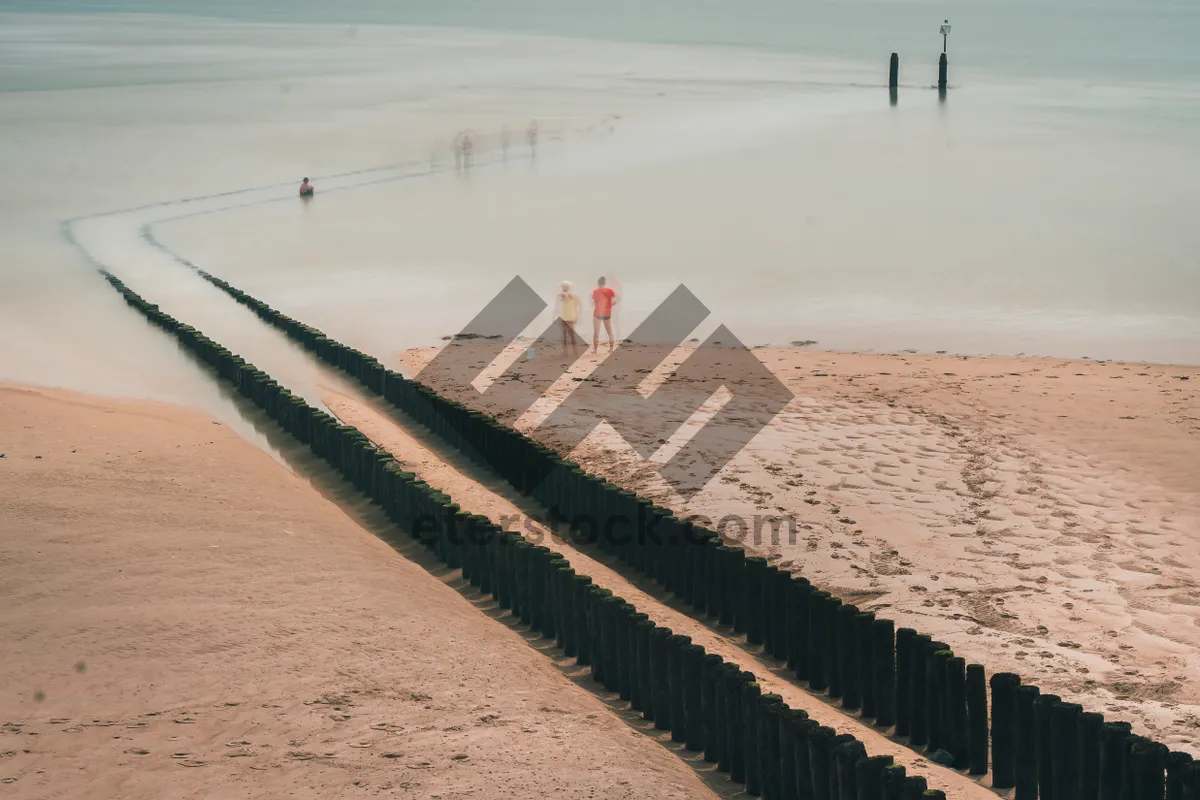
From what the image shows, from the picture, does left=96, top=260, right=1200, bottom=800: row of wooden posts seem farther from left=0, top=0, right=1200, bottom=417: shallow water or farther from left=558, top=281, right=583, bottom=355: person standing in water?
left=0, top=0, right=1200, bottom=417: shallow water

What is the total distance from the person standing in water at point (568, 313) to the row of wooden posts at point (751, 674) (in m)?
5.49

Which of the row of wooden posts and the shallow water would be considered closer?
the row of wooden posts

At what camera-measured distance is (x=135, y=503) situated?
1280cm

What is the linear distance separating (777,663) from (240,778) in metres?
4.70

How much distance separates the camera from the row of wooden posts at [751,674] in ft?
27.2

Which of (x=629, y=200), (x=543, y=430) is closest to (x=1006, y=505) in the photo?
(x=543, y=430)

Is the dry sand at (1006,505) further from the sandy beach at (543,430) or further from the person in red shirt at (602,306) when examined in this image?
the person in red shirt at (602,306)

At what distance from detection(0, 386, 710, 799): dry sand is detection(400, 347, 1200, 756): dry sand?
3.37m

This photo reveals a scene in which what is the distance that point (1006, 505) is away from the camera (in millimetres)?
14148

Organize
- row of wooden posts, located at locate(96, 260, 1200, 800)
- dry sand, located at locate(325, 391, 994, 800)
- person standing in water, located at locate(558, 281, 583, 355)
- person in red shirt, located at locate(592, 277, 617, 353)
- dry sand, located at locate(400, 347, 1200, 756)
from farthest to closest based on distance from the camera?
person in red shirt, located at locate(592, 277, 617, 353) → person standing in water, located at locate(558, 281, 583, 355) → dry sand, located at locate(400, 347, 1200, 756) → dry sand, located at locate(325, 391, 994, 800) → row of wooden posts, located at locate(96, 260, 1200, 800)

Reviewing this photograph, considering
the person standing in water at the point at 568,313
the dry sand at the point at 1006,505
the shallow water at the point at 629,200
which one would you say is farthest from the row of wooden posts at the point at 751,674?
the shallow water at the point at 629,200

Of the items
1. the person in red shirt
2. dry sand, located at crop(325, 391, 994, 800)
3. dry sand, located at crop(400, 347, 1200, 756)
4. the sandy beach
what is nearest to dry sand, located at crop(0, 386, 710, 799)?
the sandy beach

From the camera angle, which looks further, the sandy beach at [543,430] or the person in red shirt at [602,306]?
the person in red shirt at [602,306]

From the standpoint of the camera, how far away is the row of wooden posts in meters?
8.29
